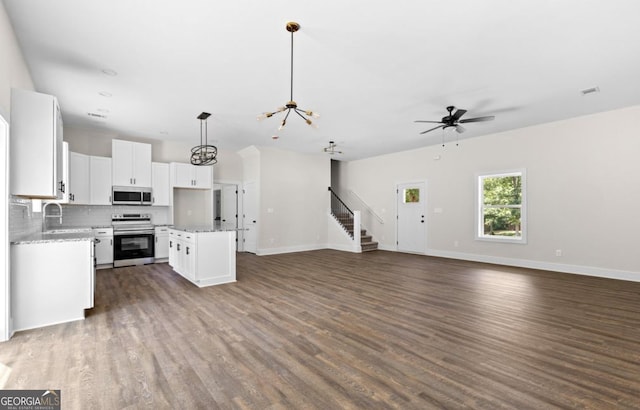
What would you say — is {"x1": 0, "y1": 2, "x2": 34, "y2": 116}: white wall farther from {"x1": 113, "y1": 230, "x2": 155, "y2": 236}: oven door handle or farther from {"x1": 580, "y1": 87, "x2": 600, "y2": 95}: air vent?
{"x1": 580, "y1": 87, "x2": 600, "y2": 95}: air vent

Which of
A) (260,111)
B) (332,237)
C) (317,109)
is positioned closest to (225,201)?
(332,237)

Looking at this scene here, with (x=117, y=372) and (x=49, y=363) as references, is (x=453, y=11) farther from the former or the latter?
(x=49, y=363)

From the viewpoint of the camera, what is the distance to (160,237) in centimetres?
691

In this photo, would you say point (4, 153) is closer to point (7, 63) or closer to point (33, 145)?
point (33, 145)

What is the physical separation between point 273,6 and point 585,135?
6.41 metres

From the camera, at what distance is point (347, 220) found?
10.1 meters

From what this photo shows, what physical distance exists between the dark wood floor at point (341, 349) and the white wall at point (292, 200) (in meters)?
3.78

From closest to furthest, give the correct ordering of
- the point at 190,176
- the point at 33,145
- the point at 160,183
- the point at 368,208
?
1. the point at 33,145
2. the point at 160,183
3. the point at 190,176
4. the point at 368,208

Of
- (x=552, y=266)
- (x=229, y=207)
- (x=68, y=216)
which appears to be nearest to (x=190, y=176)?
(x=229, y=207)

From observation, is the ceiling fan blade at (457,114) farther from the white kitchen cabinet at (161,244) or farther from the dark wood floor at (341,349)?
the white kitchen cabinet at (161,244)

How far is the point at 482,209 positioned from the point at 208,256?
6.41 m

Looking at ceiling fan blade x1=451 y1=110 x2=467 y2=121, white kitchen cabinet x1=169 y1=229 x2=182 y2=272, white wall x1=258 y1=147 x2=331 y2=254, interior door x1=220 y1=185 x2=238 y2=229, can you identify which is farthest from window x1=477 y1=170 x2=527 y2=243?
white kitchen cabinet x1=169 y1=229 x2=182 y2=272

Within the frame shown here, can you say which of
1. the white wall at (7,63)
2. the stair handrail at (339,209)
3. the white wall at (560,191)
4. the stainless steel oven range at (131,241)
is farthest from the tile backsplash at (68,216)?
the white wall at (560,191)

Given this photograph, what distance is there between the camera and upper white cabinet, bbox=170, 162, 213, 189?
7.26 metres
